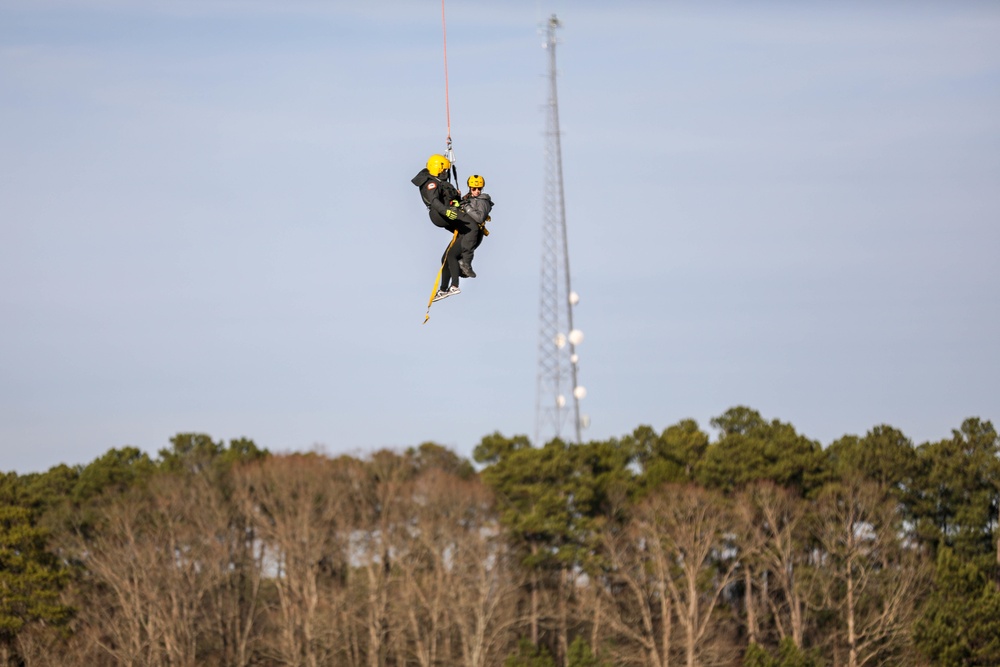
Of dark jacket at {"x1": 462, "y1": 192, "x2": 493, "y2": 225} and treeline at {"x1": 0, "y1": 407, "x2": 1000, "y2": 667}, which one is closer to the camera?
dark jacket at {"x1": 462, "y1": 192, "x2": 493, "y2": 225}

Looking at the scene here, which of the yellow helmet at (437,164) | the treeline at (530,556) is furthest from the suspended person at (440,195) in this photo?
the treeline at (530,556)

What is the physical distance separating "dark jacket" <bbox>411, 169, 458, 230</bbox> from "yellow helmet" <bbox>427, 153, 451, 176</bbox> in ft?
0.46

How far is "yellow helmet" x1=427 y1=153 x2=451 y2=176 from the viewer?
37.3m

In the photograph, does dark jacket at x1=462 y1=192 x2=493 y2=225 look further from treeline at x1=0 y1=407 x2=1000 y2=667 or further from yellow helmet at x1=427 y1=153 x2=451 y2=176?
treeline at x1=0 y1=407 x2=1000 y2=667

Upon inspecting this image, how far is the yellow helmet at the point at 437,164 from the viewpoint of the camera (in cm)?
3731

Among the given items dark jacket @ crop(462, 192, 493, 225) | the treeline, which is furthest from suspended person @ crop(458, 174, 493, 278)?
the treeline

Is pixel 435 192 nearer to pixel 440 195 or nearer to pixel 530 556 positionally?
pixel 440 195

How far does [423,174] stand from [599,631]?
51.2m

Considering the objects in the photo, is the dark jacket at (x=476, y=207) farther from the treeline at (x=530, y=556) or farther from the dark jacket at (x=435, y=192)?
the treeline at (x=530, y=556)

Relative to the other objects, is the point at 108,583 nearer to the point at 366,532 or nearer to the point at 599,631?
the point at 366,532

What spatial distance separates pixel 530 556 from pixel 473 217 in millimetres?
52567

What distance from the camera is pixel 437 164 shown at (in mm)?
37312

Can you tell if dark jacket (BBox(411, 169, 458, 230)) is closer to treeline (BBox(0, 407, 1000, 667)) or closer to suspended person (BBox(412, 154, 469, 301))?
suspended person (BBox(412, 154, 469, 301))

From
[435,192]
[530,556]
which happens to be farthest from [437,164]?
[530,556]
